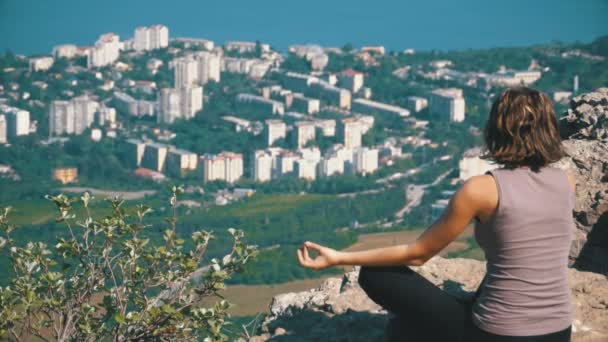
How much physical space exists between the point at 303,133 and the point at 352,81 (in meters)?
7.52

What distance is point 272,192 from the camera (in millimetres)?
24172

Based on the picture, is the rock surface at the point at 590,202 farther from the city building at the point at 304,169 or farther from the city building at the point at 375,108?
the city building at the point at 375,108

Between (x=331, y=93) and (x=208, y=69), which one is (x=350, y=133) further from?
(x=208, y=69)

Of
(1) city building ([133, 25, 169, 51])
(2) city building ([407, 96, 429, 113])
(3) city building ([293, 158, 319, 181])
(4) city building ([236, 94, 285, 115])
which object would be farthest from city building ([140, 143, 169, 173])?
(1) city building ([133, 25, 169, 51])

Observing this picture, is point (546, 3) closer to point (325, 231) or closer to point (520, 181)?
point (325, 231)

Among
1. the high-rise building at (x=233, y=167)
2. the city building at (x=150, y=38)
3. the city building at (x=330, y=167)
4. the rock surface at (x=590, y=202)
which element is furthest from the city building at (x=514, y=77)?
the rock surface at (x=590, y=202)

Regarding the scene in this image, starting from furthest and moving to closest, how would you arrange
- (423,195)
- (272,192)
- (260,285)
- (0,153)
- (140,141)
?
(140,141) < (0,153) < (272,192) < (423,195) < (260,285)

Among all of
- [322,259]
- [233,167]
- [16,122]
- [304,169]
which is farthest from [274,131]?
[322,259]

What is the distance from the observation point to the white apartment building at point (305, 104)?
35031mm

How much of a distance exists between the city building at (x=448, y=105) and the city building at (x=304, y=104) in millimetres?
3738

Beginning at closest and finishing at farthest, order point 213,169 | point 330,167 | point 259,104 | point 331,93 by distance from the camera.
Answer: point 213,169 → point 330,167 → point 259,104 → point 331,93

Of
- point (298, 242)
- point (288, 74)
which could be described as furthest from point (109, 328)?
point (288, 74)

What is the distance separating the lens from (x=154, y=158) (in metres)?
27.8

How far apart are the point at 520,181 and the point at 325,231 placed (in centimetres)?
1748
